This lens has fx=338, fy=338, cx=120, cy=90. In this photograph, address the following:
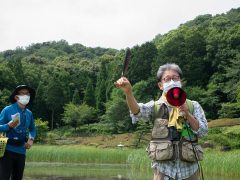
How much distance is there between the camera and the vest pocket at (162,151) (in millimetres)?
2596

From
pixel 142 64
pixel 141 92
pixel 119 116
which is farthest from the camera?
pixel 142 64

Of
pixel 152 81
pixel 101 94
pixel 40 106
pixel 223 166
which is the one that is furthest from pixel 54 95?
pixel 223 166

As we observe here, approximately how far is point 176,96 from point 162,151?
455 millimetres

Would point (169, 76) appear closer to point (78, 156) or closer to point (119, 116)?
point (78, 156)

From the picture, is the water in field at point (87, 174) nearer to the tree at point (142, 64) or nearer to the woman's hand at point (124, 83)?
the woman's hand at point (124, 83)

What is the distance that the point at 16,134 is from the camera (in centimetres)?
437

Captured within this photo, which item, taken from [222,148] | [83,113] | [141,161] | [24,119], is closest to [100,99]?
[83,113]

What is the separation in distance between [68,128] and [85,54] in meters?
50.9

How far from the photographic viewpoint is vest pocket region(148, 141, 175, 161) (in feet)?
8.52

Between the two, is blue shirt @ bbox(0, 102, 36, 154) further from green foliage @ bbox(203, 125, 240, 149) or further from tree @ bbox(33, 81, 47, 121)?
tree @ bbox(33, 81, 47, 121)

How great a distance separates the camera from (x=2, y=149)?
4156mm

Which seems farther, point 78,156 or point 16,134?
point 78,156

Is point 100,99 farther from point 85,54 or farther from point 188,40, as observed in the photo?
point 85,54

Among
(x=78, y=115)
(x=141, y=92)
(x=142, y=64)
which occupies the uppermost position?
(x=142, y=64)
